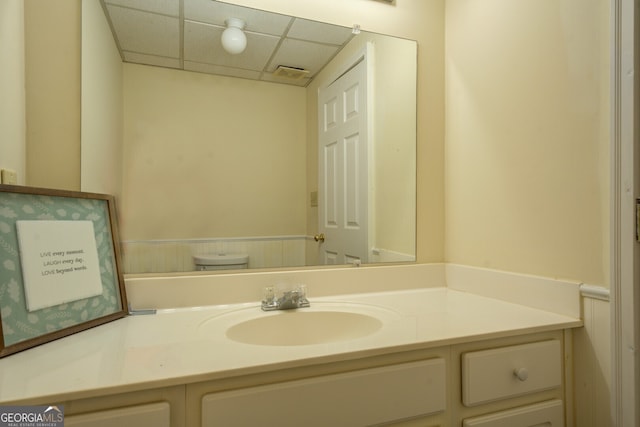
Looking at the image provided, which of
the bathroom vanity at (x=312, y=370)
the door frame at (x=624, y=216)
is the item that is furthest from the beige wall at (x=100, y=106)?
the door frame at (x=624, y=216)

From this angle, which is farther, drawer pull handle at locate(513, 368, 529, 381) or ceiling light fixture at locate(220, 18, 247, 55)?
ceiling light fixture at locate(220, 18, 247, 55)

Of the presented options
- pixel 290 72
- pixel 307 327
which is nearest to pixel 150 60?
pixel 290 72

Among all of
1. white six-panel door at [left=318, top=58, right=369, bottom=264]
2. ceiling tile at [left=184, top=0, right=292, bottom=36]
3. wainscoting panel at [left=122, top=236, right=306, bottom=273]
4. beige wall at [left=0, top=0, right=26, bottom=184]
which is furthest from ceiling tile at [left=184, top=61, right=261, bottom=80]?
wainscoting panel at [left=122, top=236, right=306, bottom=273]

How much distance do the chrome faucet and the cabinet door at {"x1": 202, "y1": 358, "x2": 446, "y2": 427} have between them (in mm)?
382

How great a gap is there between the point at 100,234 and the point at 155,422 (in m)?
0.54

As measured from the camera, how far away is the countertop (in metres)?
0.59

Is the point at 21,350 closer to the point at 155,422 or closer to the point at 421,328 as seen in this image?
the point at 155,422

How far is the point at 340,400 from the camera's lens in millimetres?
716

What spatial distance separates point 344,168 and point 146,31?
0.76 meters

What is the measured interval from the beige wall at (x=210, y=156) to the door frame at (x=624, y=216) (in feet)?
2.80

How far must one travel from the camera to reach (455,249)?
1.35 m

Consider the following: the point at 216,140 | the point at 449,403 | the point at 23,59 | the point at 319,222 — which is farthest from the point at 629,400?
the point at 23,59

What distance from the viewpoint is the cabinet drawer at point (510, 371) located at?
2.72 feet

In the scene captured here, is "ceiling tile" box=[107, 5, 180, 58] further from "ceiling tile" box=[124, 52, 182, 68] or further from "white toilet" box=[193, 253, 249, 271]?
"white toilet" box=[193, 253, 249, 271]
